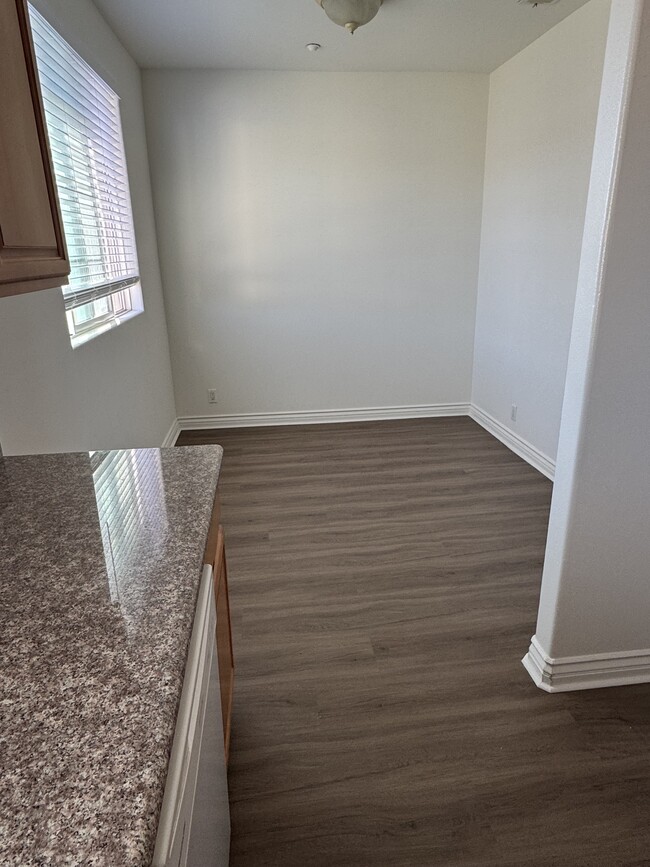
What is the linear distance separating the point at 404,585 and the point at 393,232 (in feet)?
9.76

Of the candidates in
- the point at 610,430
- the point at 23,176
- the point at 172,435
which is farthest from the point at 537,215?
the point at 23,176

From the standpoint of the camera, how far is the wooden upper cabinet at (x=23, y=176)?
0.98 m

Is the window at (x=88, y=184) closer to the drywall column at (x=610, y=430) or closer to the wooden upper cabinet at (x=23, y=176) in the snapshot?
the wooden upper cabinet at (x=23, y=176)

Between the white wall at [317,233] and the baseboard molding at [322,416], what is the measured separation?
6cm

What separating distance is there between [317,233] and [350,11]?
5.39 feet

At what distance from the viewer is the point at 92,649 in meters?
0.76

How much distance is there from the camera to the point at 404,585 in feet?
7.74

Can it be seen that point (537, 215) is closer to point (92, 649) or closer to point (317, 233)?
point (317, 233)

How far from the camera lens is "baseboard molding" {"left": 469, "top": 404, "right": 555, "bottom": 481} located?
350 centimetres

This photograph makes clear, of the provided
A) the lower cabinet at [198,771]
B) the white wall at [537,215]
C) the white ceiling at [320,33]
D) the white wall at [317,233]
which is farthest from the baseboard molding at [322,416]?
the lower cabinet at [198,771]

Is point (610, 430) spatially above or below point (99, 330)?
below

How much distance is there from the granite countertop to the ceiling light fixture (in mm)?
2559

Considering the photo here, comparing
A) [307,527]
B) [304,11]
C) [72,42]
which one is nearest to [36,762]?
[307,527]

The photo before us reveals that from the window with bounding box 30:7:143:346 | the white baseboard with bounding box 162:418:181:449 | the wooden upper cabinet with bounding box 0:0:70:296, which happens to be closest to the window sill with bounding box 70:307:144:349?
the window with bounding box 30:7:143:346
